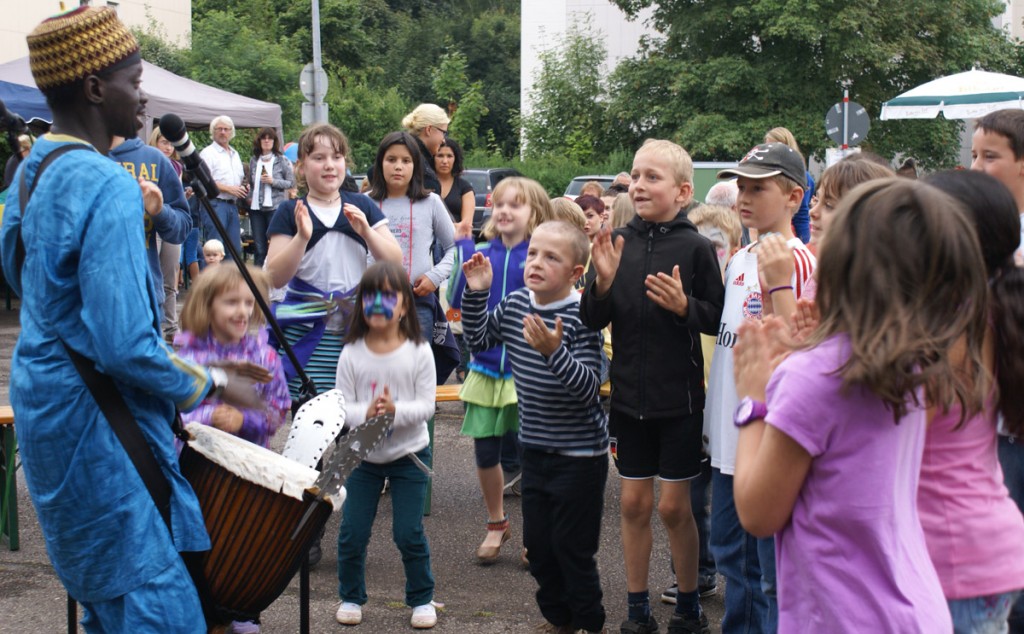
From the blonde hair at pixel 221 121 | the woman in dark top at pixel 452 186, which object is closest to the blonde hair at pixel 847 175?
the woman in dark top at pixel 452 186

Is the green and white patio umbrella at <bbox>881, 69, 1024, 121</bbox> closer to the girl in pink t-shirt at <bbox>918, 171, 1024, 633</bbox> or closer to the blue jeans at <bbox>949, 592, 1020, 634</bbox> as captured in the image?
the girl in pink t-shirt at <bbox>918, 171, 1024, 633</bbox>

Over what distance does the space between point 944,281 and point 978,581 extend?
31.0 inches

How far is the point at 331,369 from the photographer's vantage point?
204 inches

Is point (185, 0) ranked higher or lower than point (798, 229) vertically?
higher

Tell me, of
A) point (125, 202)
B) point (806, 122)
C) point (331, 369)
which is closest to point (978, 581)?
point (125, 202)

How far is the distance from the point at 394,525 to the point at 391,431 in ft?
1.32

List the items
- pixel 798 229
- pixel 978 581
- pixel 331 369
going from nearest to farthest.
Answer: pixel 978 581 < pixel 331 369 < pixel 798 229

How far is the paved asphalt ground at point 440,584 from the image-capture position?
4637 millimetres

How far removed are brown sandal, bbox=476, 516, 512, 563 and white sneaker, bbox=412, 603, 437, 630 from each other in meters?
0.81

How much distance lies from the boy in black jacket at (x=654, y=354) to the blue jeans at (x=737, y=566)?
0.31m

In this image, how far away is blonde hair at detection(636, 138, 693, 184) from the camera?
429cm

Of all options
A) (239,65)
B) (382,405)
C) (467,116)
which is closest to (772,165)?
(382,405)

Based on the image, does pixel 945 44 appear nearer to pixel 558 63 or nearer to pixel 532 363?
pixel 558 63

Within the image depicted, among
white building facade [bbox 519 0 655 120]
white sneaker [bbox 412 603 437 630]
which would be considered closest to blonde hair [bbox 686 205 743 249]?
white sneaker [bbox 412 603 437 630]
